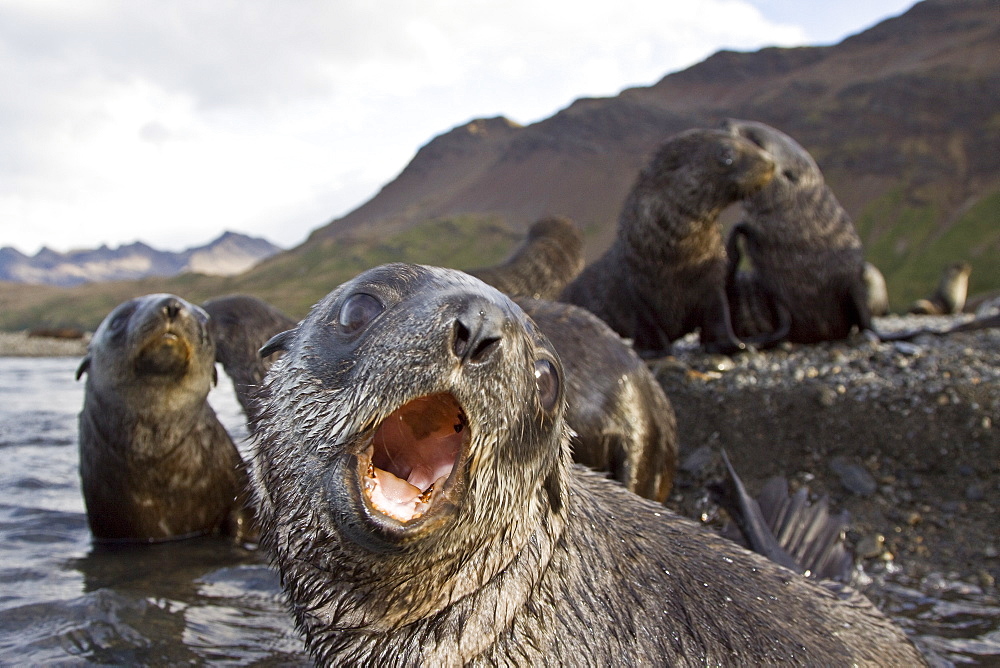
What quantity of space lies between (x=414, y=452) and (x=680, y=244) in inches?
240

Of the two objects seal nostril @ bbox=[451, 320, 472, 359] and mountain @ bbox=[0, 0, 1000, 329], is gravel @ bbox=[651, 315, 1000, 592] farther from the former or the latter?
mountain @ bbox=[0, 0, 1000, 329]

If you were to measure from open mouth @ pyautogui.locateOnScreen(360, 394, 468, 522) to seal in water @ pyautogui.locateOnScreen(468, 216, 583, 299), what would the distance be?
7.05 metres

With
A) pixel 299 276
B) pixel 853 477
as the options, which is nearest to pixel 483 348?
pixel 853 477

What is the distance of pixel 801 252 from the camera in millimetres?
8422

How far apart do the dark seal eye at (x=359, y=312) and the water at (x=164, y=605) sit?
201 cm

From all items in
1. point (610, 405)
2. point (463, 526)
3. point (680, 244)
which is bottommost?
point (610, 405)

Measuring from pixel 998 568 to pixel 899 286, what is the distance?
8588cm

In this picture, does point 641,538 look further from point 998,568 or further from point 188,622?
point 998,568

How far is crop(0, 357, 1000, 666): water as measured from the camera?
3588 mm

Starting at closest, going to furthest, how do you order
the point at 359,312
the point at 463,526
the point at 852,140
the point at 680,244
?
the point at 463,526
the point at 359,312
the point at 680,244
the point at 852,140

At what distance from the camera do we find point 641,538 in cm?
255

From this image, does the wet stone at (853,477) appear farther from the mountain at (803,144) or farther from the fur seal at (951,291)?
the mountain at (803,144)

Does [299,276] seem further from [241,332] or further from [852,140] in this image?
[241,332]

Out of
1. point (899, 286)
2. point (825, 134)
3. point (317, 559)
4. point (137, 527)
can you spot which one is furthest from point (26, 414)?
point (825, 134)
